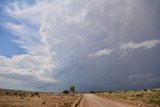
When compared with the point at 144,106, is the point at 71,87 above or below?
above

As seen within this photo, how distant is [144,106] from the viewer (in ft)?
130

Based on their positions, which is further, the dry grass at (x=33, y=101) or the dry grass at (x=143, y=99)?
the dry grass at (x=143, y=99)

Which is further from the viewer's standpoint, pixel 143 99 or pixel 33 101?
pixel 143 99

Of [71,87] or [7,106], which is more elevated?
Result: [71,87]

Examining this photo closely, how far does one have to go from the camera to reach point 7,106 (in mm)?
37656

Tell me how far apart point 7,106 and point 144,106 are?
2131cm

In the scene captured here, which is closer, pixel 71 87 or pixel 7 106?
pixel 7 106

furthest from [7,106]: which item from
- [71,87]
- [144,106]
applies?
[71,87]

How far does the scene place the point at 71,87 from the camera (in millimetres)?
167875

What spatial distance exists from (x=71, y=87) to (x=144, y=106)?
129922mm

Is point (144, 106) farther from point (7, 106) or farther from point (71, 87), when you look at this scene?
point (71, 87)

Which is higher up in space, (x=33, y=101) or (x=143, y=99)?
(x=33, y=101)

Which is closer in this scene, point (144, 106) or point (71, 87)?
point (144, 106)

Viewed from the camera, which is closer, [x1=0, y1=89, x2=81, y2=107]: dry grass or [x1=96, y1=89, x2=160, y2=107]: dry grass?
[x1=0, y1=89, x2=81, y2=107]: dry grass
